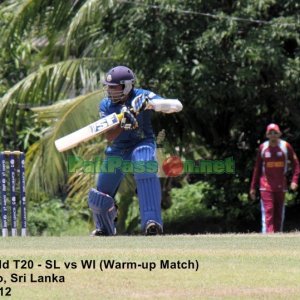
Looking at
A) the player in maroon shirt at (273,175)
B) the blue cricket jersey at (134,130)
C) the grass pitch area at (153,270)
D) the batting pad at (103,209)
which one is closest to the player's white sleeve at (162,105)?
the blue cricket jersey at (134,130)

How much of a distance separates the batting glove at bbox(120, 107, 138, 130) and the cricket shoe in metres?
1.09

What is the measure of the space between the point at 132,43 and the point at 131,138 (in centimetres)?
698

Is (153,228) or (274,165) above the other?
(274,165)

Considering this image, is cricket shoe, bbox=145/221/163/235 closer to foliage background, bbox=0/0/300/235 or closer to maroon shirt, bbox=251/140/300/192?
maroon shirt, bbox=251/140/300/192

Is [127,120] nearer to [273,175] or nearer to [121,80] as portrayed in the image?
[121,80]

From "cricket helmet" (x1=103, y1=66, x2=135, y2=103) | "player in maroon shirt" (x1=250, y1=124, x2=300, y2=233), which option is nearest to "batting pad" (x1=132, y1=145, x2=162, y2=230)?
"cricket helmet" (x1=103, y1=66, x2=135, y2=103)

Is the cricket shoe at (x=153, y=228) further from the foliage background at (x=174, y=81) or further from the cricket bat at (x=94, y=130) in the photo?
the foliage background at (x=174, y=81)

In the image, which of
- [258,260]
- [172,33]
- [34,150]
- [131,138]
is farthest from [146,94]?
[34,150]

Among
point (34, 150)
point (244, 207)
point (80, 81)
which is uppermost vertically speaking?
point (80, 81)

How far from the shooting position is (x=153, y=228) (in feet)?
38.2

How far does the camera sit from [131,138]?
11805 mm

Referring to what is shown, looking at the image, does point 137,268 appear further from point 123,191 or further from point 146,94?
point 123,191

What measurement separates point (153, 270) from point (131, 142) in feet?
10.7

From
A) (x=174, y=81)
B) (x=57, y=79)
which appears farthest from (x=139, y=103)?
(x=57, y=79)
